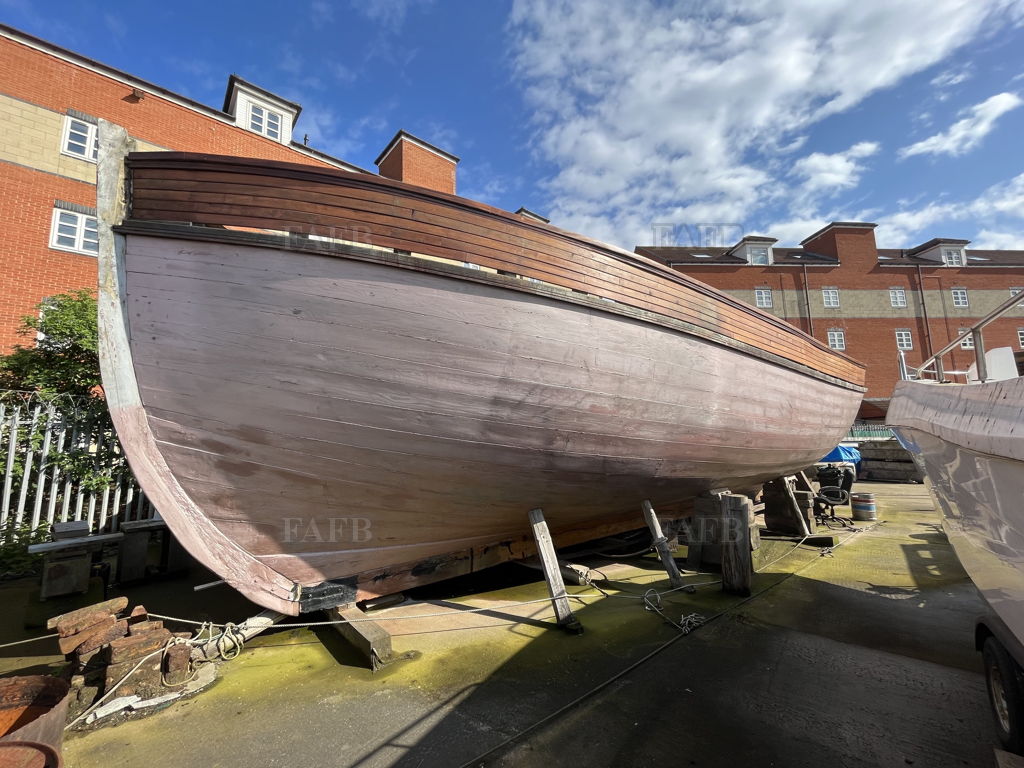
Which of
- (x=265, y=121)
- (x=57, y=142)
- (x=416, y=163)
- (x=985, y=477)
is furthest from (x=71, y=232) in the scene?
(x=985, y=477)

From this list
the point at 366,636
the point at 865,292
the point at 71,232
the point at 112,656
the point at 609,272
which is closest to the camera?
the point at 112,656

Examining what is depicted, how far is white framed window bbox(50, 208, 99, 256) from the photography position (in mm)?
10039

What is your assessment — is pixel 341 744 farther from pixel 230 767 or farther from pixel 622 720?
pixel 622 720

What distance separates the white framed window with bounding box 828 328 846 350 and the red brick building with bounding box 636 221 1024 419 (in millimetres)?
57

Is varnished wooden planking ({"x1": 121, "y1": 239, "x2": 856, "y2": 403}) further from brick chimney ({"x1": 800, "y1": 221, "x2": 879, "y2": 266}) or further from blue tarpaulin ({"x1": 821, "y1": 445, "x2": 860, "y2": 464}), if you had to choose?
brick chimney ({"x1": 800, "y1": 221, "x2": 879, "y2": 266})

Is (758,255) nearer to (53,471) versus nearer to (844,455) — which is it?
(844,455)

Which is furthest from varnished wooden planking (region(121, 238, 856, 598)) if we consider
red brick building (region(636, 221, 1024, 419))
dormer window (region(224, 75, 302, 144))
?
red brick building (region(636, 221, 1024, 419))

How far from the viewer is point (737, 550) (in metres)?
4.17

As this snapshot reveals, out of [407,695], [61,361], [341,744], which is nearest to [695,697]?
[407,695]

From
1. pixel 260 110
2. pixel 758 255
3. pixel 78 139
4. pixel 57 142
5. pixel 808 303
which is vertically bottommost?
pixel 57 142

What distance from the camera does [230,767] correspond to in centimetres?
199

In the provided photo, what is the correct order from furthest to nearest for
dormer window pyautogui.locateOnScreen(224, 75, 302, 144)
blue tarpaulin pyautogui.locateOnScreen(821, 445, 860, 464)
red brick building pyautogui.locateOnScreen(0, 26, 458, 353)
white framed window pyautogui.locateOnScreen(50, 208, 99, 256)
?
dormer window pyautogui.locateOnScreen(224, 75, 302, 144) → blue tarpaulin pyautogui.locateOnScreen(821, 445, 860, 464) → white framed window pyautogui.locateOnScreen(50, 208, 99, 256) → red brick building pyautogui.locateOnScreen(0, 26, 458, 353)

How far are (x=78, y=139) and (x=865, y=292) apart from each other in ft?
114

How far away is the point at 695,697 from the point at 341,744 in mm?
1792
